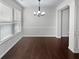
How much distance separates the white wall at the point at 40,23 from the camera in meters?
9.66

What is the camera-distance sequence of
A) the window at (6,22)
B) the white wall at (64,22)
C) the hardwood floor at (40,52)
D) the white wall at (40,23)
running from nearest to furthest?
1. the hardwood floor at (40,52)
2. the window at (6,22)
3. the white wall at (64,22)
4. the white wall at (40,23)

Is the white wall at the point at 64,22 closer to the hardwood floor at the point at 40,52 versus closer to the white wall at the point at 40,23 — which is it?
the white wall at the point at 40,23

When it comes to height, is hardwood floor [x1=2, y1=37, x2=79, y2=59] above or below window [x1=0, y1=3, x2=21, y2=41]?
below

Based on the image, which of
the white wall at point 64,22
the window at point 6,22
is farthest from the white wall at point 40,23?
the window at point 6,22

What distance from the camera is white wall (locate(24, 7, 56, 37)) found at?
31.7ft

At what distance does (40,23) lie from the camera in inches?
383

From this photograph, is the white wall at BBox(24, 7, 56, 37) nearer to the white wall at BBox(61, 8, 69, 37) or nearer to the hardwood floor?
the white wall at BBox(61, 8, 69, 37)

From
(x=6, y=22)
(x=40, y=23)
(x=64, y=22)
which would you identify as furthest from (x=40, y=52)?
(x=64, y=22)

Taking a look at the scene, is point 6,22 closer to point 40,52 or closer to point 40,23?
point 40,52

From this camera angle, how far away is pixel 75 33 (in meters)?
4.73

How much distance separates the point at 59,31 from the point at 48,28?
1.27 metres

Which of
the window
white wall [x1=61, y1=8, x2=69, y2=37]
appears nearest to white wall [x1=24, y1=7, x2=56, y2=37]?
white wall [x1=61, y1=8, x2=69, y2=37]

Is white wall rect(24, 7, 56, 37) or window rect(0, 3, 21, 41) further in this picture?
white wall rect(24, 7, 56, 37)

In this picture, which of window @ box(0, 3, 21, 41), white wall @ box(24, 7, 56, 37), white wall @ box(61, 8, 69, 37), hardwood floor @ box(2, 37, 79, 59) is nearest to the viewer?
hardwood floor @ box(2, 37, 79, 59)
